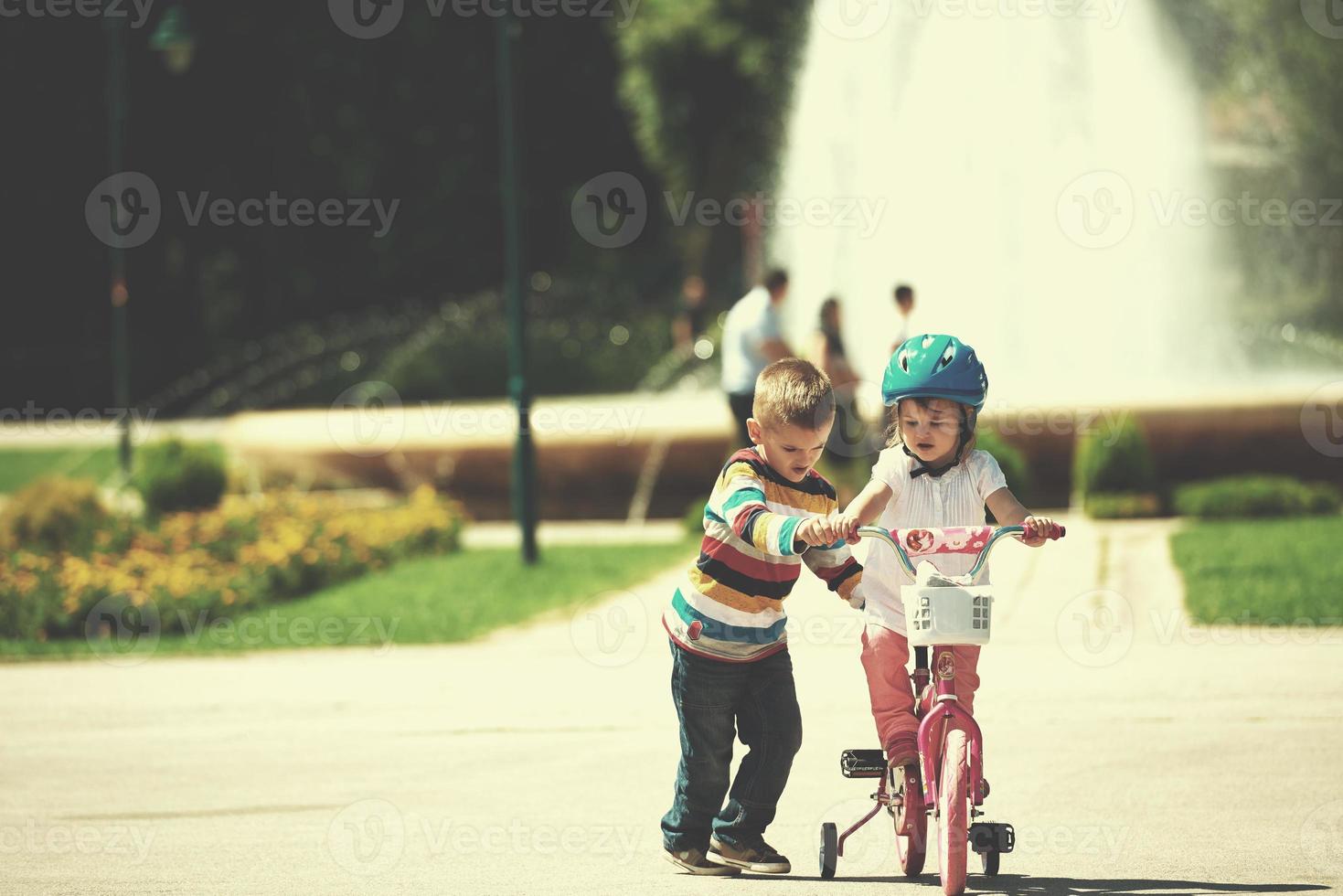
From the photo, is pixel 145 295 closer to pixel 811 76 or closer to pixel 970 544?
pixel 811 76

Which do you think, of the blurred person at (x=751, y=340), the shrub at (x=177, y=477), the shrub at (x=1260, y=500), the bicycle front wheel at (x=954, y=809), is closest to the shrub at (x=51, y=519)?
the shrub at (x=177, y=477)

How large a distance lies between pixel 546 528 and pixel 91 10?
25947 mm

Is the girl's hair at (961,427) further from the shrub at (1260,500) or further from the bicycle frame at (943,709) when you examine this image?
the shrub at (1260,500)

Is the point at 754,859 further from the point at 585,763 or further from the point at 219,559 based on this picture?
the point at 219,559

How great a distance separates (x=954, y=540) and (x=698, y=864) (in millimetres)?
1380

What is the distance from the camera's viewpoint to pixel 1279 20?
123ft

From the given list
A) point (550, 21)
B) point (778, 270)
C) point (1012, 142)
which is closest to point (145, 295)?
point (550, 21)

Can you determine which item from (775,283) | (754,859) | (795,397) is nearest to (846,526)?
(795,397)

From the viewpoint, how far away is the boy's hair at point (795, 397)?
5.19 meters

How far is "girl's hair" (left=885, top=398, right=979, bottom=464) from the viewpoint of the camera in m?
5.24

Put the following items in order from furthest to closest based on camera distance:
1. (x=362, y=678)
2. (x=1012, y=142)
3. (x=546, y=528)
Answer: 1. (x=1012, y=142)
2. (x=546, y=528)
3. (x=362, y=678)

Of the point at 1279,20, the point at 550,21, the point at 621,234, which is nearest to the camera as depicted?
the point at 1279,20

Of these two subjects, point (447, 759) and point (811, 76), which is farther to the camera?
point (811, 76)

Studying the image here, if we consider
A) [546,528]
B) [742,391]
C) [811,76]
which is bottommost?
[546,528]
